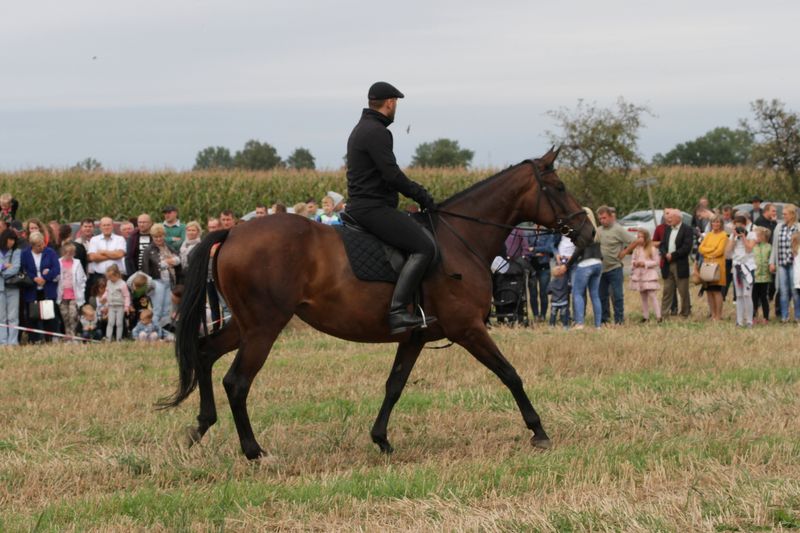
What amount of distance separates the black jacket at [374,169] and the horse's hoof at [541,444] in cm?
225

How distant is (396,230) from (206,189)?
33.2 metres

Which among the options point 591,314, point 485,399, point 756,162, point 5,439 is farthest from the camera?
point 756,162

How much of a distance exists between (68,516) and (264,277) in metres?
2.74

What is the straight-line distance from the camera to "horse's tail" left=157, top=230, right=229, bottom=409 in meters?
9.55

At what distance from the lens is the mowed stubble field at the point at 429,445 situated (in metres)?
7.06

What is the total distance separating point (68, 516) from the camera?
7234mm

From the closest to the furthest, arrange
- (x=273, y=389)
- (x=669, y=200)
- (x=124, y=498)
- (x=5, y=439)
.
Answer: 1. (x=124, y=498)
2. (x=5, y=439)
3. (x=273, y=389)
4. (x=669, y=200)

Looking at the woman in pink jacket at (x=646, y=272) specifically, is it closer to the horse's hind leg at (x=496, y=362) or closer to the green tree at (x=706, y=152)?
the horse's hind leg at (x=496, y=362)

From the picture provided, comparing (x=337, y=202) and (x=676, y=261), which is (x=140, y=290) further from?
(x=676, y=261)

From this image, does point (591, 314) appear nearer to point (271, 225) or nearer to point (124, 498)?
point (271, 225)

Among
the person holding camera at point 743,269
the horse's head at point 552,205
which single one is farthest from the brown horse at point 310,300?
the person holding camera at point 743,269

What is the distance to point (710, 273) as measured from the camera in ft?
67.1

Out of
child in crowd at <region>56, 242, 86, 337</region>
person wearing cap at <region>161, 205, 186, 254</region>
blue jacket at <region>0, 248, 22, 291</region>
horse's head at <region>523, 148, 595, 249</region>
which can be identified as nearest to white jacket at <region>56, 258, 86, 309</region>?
child in crowd at <region>56, 242, 86, 337</region>

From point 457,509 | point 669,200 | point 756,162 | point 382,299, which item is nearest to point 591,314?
point 382,299
